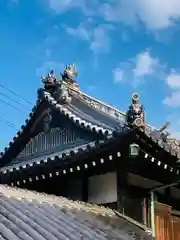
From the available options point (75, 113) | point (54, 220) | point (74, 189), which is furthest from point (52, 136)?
point (54, 220)

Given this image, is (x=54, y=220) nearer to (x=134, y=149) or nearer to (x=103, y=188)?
(x=134, y=149)

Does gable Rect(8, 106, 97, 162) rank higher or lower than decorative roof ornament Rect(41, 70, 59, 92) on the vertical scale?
lower

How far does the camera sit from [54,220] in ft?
24.3

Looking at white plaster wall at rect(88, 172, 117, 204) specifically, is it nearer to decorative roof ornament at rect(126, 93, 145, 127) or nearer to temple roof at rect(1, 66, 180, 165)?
temple roof at rect(1, 66, 180, 165)

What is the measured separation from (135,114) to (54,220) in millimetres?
2903

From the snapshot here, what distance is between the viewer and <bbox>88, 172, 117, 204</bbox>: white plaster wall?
10.4m

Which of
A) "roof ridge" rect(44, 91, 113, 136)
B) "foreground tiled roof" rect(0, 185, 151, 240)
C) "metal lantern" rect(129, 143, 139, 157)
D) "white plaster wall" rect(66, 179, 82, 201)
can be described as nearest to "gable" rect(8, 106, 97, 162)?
"roof ridge" rect(44, 91, 113, 136)

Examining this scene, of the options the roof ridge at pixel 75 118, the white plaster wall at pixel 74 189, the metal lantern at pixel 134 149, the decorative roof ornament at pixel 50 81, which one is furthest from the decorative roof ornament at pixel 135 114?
the decorative roof ornament at pixel 50 81

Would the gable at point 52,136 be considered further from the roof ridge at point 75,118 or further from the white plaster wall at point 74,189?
the white plaster wall at point 74,189

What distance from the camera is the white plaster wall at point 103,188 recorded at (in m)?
10.4

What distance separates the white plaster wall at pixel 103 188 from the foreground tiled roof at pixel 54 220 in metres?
0.63

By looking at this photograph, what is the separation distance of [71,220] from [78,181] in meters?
3.25

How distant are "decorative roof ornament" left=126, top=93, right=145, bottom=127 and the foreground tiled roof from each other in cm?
207

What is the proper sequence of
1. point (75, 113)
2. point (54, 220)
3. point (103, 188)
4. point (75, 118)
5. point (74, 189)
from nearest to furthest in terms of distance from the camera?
point (54, 220), point (103, 188), point (74, 189), point (75, 118), point (75, 113)
